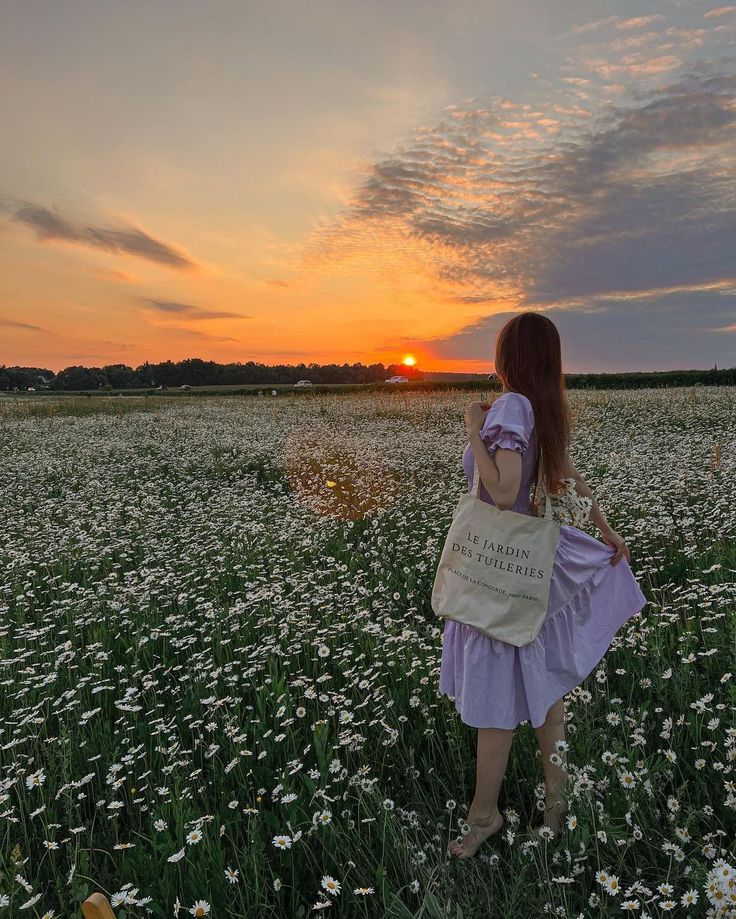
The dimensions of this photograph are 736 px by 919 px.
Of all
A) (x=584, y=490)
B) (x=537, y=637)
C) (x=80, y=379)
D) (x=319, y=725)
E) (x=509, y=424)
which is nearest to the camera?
(x=509, y=424)

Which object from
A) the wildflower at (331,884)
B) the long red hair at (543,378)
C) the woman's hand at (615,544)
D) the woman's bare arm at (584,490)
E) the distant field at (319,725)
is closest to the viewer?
the wildflower at (331,884)

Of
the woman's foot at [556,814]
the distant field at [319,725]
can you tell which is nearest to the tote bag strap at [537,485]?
the distant field at [319,725]

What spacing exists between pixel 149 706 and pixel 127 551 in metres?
3.25

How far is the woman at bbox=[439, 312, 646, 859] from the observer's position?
2727mm

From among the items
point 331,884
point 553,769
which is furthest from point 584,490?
point 331,884

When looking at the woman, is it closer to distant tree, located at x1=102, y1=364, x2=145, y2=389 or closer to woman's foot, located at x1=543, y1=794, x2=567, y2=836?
woman's foot, located at x1=543, y1=794, x2=567, y2=836

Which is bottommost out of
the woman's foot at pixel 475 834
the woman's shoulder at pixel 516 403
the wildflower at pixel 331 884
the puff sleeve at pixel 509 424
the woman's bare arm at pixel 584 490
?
the woman's foot at pixel 475 834

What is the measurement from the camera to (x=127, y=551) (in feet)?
23.3

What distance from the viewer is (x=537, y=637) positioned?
2.85 metres

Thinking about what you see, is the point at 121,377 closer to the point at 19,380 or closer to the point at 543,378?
the point at 19,380

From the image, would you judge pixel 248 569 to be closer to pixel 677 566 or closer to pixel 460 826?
pixel 460 826

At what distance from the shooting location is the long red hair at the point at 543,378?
2.82 m

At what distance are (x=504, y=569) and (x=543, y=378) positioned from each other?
0.94 m

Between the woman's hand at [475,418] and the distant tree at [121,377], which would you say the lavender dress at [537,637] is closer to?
the woman's hand at [475,418]
